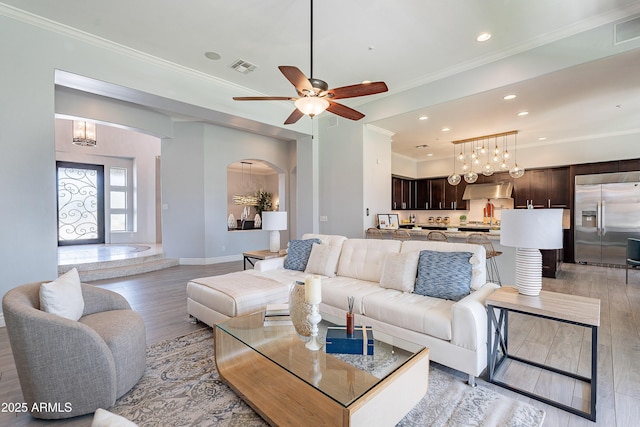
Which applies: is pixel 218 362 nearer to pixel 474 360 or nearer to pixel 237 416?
pixel 237 416

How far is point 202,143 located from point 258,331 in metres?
5.80

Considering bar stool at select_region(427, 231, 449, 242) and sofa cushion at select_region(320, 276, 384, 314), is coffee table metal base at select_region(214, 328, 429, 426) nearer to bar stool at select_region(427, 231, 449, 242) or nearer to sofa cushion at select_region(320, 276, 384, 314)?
sofa cushion at select_region(320, 276, 384, 314)

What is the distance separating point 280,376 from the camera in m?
2.01

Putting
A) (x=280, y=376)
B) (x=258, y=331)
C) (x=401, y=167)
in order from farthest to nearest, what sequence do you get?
(x=401, y=167)
(x=258, y=331)
(x=280, y=376)

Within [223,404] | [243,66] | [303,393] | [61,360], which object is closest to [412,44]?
[243,66]

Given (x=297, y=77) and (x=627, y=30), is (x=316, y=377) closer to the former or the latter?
(x=297, y=77)

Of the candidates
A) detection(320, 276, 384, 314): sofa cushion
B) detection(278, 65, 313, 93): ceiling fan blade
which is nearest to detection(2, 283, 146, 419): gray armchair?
detection(320, 276, 384, 314): sofa cushion

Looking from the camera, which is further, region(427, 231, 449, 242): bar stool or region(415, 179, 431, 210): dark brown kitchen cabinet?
region(415, 179, 431, 210): dark brown kitchen cabinet

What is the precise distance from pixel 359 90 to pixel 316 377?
2.33 metres

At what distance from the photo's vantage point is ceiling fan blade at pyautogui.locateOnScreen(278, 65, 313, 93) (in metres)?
2.36

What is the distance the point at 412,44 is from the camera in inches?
140

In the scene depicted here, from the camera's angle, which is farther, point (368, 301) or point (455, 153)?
point (455, 153)

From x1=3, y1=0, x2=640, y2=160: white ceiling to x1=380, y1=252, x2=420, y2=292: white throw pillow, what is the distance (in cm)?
253

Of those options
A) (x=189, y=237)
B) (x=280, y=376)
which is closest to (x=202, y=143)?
(x=189, y=237)
